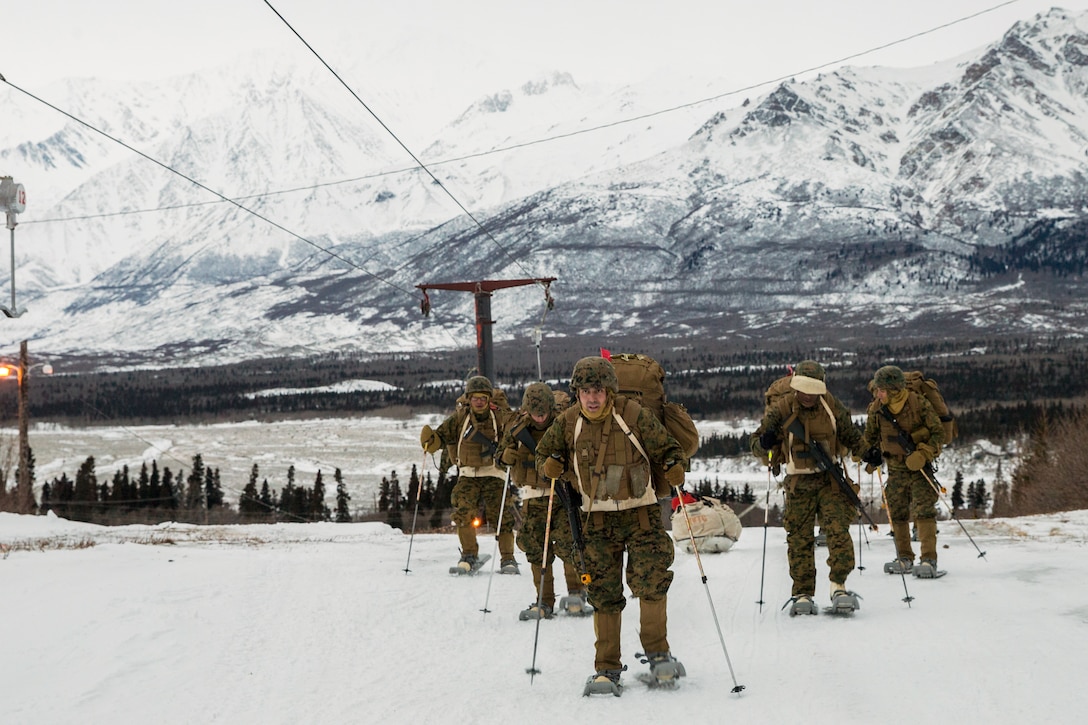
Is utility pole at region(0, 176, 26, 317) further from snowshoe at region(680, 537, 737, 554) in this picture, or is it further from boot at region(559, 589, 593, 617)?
snowshoe at region(680, 537, 737, 554)

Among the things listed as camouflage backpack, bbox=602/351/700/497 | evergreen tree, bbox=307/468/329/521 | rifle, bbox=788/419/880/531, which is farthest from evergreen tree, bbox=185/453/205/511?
camouflage backpack, bbox=602/351/700/497

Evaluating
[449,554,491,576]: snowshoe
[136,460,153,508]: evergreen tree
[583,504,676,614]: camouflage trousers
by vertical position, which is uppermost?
[583,504,676,614]: camouflage trousers

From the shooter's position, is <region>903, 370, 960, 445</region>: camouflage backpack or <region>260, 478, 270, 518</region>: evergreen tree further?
<region>260, 478, 270, 518</region>: evergreen tree

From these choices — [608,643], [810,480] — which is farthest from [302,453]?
[608,643]

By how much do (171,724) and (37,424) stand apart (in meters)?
205

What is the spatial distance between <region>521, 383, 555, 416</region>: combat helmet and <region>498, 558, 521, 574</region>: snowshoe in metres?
4.19

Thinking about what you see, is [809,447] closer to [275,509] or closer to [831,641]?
[831,641]

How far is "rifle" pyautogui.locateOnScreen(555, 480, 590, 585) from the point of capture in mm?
8742

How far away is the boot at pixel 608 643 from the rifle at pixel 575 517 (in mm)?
345

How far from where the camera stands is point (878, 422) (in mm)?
13820

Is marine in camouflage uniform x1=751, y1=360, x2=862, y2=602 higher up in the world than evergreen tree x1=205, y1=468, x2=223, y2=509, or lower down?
higher up

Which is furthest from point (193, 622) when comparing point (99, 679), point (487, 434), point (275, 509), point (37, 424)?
point (37, 424)

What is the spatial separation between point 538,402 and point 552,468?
3034 mm

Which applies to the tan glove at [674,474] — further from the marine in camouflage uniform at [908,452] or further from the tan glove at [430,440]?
the tan glove at [430,440]
